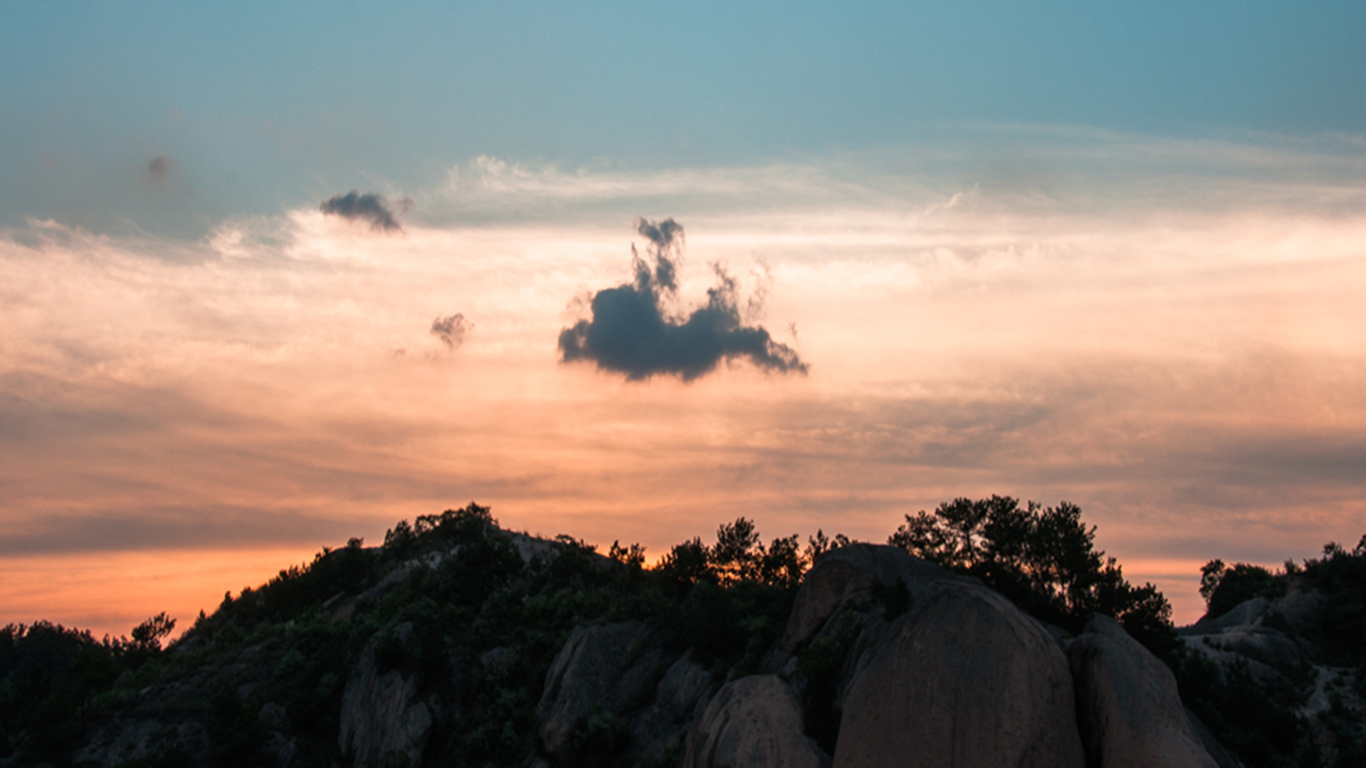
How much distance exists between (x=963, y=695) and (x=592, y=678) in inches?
1128

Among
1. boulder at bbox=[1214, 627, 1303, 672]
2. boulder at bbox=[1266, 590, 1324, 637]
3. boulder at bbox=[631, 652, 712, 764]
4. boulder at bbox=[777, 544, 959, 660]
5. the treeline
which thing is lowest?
the treeline

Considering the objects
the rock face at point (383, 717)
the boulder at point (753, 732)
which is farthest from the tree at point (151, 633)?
the boulder at point (753, 732)

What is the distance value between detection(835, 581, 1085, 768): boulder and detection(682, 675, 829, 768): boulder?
3058 mm

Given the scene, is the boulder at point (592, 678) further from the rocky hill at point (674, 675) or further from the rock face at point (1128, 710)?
the rock face at point (1128, 710)

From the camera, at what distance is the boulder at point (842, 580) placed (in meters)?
44.2

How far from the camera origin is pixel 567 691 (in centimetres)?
5288

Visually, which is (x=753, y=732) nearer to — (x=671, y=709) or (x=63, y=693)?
(x=671, y=709)

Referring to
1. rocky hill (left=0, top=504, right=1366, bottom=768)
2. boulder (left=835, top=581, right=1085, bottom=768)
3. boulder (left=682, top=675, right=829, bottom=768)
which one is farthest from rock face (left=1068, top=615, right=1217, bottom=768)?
boulder (left=682, top=675, right=829, bottom=768)

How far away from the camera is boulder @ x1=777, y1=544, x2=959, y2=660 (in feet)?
145

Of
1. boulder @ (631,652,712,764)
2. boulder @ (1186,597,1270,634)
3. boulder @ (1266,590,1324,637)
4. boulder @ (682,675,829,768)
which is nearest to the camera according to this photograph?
boulder @ (682,675,829,768)

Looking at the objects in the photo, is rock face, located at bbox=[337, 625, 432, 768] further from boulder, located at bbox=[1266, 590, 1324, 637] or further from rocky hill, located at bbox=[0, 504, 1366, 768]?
boulder, located at bbox=[1266, 590, 1324, 637]

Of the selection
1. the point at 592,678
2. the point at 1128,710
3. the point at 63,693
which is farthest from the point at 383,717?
the point at 1128,710

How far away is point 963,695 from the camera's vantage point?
31.1 m

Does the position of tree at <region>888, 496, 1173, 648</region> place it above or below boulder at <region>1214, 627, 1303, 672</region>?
above
